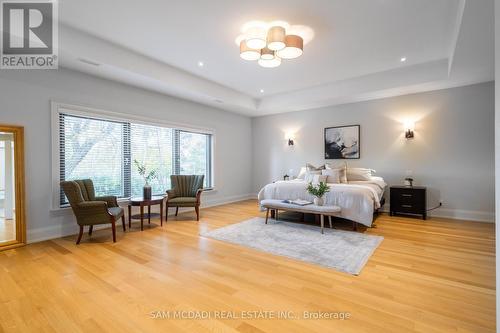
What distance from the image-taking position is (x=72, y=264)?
9.23 feet

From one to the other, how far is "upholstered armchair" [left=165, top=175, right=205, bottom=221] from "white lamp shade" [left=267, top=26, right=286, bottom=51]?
3.14 metres

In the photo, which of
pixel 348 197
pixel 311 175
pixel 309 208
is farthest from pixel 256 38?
pixel 311 175

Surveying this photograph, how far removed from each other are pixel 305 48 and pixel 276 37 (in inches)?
38.9

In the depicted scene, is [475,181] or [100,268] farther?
[475,181]

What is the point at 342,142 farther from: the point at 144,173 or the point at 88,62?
the point at 88,62

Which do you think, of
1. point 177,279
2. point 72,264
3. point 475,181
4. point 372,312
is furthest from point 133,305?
point 475,181

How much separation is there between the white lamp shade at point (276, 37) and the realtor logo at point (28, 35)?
2.54 m

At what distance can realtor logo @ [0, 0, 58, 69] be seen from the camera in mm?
2857

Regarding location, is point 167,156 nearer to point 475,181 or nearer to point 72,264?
point 72,264

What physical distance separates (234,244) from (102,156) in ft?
9.78

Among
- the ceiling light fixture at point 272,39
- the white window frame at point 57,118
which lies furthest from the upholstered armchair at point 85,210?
the ceiling light fixture at point 272,39

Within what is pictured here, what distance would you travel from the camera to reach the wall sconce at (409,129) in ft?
17.5

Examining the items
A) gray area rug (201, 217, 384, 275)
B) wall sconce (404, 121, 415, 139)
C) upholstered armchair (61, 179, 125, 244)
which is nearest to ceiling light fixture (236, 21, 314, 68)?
gray area rug (201, 217, 384, 275)

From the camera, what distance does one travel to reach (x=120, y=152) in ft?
15.5
